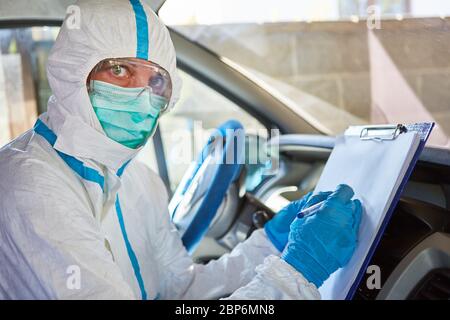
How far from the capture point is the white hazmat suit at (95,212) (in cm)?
107

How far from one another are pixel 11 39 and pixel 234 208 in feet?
4.40

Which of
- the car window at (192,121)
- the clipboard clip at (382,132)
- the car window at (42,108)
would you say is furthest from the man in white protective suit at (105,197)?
the car window at (42,108)

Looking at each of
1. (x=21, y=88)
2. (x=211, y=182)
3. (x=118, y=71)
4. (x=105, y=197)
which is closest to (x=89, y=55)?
(x=118, y=71)

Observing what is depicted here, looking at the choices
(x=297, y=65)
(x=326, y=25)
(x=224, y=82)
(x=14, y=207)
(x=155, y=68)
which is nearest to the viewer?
(x=14, y=207)

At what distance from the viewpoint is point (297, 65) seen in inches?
140

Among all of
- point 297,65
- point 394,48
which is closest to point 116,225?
point 394,48

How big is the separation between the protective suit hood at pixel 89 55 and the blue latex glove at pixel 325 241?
1.35 feet

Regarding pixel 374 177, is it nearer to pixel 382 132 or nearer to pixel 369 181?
pixel 369 181

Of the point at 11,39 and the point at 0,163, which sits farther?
the point at 11,39

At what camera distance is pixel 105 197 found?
53.5 inches

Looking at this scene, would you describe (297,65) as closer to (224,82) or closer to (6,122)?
(224,82)

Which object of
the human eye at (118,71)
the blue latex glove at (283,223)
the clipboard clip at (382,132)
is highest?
the human eye at (118,71)

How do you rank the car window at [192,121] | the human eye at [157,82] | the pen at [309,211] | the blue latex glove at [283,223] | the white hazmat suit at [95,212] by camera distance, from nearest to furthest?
the white hazmat suit at [95,212] → the pen at [309,211] → the human eye at [157,82] → the blue latex glove at [283,223] → the car window at [192,121]

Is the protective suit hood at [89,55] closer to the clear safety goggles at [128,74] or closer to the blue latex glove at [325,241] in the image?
the clear safety goggles at [128,74]
